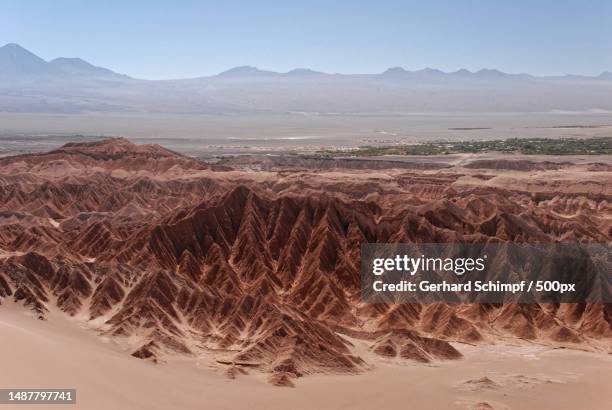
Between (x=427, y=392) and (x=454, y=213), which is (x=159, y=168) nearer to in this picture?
(x=454, y=213)

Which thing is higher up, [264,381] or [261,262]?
[261,262]

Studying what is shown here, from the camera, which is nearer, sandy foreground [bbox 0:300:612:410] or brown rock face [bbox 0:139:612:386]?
sandy foreground [bbox 0:300:612:410]

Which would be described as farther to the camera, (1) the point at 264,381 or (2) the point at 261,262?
(2) the point at 261,262

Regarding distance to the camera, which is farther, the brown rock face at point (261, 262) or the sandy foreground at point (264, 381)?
the brown rock face at point (261, 262)
